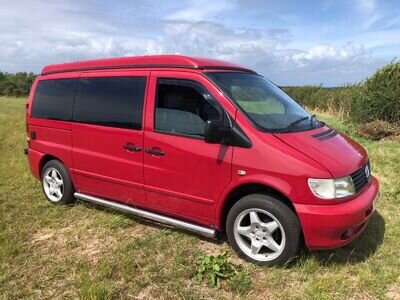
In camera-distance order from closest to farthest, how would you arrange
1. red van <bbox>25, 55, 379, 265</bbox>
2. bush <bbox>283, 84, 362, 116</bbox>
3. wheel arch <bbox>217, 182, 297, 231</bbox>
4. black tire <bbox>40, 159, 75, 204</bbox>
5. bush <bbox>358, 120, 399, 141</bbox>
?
red van <bbox>25, 55, 379, 265</bbox>
wheel arch <bbox>217, 182, 297, 231</bbox>
black tire <bbox>40, 159, 75, 204</bbox>
bush <bbox>358, 120, 399, 141</bbox>
bush <bbox>283, 84, 362, 116</bbox>

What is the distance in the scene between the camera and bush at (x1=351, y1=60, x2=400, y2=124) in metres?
12.0

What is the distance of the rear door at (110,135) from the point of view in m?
4.92

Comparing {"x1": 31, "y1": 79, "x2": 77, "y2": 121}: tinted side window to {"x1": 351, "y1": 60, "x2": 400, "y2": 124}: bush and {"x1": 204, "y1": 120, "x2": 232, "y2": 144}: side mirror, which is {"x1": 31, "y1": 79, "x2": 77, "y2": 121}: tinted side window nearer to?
{"x1": 204, "y1": 120, "x2": 232, "y2": 144}: side mirror

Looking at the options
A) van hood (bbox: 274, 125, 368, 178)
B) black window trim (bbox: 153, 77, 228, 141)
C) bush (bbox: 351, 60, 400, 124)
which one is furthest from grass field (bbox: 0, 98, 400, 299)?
bush (bbox: 351, 60, 400, 124)

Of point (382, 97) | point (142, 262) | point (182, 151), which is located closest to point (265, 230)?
point (182, 151)

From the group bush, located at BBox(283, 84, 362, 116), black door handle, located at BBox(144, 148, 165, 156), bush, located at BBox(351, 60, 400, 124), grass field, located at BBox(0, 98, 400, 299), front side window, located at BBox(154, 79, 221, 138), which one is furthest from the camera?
bush, located at BBox(283, 84, 362, 116)

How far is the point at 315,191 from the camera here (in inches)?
150

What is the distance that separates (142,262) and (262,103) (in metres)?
2.11

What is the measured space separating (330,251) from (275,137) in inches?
55.7

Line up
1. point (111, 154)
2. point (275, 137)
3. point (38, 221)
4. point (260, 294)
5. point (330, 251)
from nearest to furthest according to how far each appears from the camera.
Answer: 1. point (260, 294)
2. point (275, 137)
3. point (330, 251)
4. point (111, 154)
5. point (38, 221)

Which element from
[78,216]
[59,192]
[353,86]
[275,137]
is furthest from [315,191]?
[353,86]

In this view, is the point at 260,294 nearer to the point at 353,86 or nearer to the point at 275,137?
the point at 275,137

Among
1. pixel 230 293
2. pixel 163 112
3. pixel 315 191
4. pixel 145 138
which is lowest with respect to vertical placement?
pixel 230 293

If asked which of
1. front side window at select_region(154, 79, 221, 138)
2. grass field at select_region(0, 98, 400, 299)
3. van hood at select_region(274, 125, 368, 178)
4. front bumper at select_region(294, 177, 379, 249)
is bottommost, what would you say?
grass field at select_region(0, 98, 400, 299)
